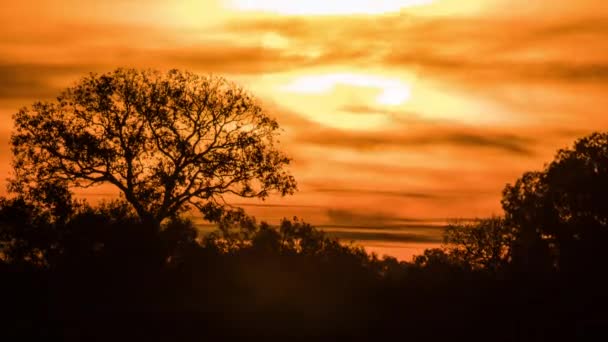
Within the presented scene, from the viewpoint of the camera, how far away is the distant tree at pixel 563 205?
279 ft

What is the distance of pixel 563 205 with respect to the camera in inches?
3541

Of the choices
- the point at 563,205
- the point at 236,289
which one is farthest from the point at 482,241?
the point at 236,289

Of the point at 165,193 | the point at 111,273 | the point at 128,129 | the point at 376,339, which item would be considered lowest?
the point at 376,339

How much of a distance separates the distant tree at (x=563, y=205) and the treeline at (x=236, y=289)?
327 inches

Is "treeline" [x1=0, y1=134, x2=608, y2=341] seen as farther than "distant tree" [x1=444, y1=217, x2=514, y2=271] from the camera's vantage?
No

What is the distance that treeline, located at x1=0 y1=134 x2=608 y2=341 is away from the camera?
58.6 metres

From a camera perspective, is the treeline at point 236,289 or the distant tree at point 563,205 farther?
the distant tree at point 563,205

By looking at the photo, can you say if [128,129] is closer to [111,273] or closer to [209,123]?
[209,123]

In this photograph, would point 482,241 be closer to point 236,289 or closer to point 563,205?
point 563,205

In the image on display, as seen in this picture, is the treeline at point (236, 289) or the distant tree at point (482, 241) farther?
the distant tree at point (482, 241)

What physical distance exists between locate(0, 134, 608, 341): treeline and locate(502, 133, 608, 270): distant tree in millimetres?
8312

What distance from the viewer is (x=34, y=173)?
6500 centimetres

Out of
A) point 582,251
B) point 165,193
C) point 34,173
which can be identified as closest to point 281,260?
point 165,193

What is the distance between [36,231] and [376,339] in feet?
96.2
